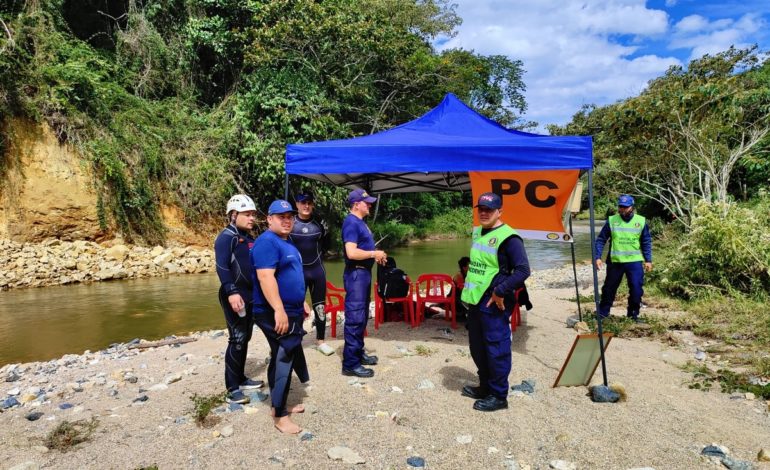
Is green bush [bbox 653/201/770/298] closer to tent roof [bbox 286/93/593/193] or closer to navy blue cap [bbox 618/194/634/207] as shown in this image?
navy blue cap [bbox 618/194/634/207]

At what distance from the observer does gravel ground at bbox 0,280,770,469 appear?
3145 millimetres

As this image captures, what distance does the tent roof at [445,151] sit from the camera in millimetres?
4547

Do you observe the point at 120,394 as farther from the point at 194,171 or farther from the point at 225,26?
the point at 225,26

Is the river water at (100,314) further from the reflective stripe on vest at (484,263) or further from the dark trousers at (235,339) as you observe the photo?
the reflective stripe on vest at (484,263)

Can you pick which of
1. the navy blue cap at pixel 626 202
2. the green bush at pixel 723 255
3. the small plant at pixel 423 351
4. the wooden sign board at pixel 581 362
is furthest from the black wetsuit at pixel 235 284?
the green bush at pixel 723 255

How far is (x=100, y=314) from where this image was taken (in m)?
9.20

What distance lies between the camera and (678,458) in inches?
121

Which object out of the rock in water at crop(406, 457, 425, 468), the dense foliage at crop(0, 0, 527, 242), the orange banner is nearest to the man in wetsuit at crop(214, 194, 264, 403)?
the rock in water at crop(406, 457, 425, 468)

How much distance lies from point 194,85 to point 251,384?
16499 mm

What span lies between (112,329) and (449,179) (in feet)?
20.1

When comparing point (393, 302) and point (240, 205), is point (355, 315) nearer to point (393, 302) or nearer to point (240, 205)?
point (240, 205)

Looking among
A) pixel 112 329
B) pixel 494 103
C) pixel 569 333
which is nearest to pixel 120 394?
pixel 112 329

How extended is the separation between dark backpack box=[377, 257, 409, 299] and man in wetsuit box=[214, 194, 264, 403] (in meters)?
2.51

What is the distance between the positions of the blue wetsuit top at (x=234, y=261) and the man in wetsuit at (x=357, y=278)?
1.00 m
